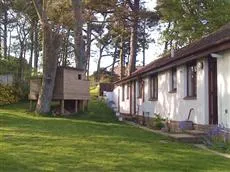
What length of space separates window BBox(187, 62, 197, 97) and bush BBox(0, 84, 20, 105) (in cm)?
1608

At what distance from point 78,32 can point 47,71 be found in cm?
484

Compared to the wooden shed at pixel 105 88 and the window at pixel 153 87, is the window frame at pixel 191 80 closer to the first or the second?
the window at pixel 153 87

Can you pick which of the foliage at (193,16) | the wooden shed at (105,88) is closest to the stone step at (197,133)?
the foliage at (193,16)

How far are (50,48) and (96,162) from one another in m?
14.9

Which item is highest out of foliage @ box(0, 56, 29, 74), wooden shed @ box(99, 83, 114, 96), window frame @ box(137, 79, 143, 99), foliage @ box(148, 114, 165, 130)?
foliage @ box(0, 56, 29, 74)

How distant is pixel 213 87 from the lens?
645 inches

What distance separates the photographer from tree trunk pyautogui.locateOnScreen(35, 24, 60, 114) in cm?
2409

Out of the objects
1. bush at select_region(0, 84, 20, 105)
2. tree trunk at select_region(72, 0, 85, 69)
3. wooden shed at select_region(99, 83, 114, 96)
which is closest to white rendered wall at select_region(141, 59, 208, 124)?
tree trunk at select_region(72, 0, 85, 69)

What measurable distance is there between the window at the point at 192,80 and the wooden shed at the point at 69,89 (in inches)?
323

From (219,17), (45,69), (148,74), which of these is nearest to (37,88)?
(45,69)

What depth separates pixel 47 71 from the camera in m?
24.4

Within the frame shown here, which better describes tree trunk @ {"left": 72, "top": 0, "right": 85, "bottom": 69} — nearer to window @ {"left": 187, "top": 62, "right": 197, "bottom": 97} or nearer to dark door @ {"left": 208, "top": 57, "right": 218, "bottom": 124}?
window @ {"left": 187, "top": 62, "right": 197, "bottom": 97}

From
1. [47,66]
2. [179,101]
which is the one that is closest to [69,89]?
Answer: [47,66]

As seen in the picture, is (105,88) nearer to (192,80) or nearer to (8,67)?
(8,67)
